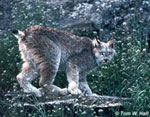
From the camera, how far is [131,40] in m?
8.09

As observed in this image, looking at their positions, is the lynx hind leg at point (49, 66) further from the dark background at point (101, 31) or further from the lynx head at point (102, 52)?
the lynx head at point (102, 52)

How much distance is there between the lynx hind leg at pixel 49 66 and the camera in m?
6.69

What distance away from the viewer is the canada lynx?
22.1ft

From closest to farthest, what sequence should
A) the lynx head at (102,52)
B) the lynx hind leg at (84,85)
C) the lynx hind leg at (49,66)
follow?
the lynx hind leg at (49,66), the lynx hind leg at (84,85), the lynx head at (102,52)

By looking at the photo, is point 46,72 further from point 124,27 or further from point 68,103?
point 124,27

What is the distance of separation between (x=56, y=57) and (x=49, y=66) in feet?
0.63

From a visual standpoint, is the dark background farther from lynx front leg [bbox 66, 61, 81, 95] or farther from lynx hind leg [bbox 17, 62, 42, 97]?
lynx front leg [bbox 66, 61, 81, 95]

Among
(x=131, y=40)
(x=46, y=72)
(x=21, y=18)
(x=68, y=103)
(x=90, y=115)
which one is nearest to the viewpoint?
(x=90, y=115)

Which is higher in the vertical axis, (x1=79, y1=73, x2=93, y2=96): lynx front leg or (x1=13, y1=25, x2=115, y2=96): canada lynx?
(x1=13, y1=25, x2=115, y2=96): canada lynx

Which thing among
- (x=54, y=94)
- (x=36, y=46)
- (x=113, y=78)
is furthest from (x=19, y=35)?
(x=113, y=78)

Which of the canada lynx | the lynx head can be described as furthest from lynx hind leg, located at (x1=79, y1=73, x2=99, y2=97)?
the lynx head

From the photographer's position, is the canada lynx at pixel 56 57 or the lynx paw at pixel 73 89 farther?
the lynx paw at pixel 73 89

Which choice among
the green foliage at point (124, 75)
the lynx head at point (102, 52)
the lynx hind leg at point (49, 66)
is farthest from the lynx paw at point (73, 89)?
the lynx head at point (102, 52)

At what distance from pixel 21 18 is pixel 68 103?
336cm
